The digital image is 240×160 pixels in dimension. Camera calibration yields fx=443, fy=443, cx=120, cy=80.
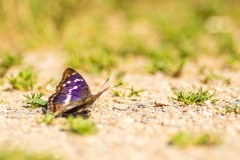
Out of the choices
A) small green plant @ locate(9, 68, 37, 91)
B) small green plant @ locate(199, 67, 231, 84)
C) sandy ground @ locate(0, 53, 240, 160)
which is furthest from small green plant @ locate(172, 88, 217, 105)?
small green plant @ locate(9, 68, 37, 91)

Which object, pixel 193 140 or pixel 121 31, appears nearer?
pixel 193 140

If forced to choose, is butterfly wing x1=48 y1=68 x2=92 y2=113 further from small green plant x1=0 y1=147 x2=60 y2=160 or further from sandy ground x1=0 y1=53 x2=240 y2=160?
small green plant x1=0 y1=147 x2=60 y2=160

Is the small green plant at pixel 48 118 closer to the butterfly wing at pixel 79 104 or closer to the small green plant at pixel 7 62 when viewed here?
the butterfly wing at pixel 79 104

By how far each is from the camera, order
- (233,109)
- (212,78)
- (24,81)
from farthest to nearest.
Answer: (212,78), (24,81), (233,109)

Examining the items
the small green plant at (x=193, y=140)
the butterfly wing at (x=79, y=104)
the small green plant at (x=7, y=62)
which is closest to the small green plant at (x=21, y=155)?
the butterfly wing at (x=79, y=104)

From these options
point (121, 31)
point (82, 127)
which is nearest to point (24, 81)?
point (82, 127)

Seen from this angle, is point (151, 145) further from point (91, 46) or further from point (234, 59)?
point (91, 46)

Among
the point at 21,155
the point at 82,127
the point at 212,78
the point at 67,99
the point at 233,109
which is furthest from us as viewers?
the point at 212,78

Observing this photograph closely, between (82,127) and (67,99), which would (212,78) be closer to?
(67,99)
